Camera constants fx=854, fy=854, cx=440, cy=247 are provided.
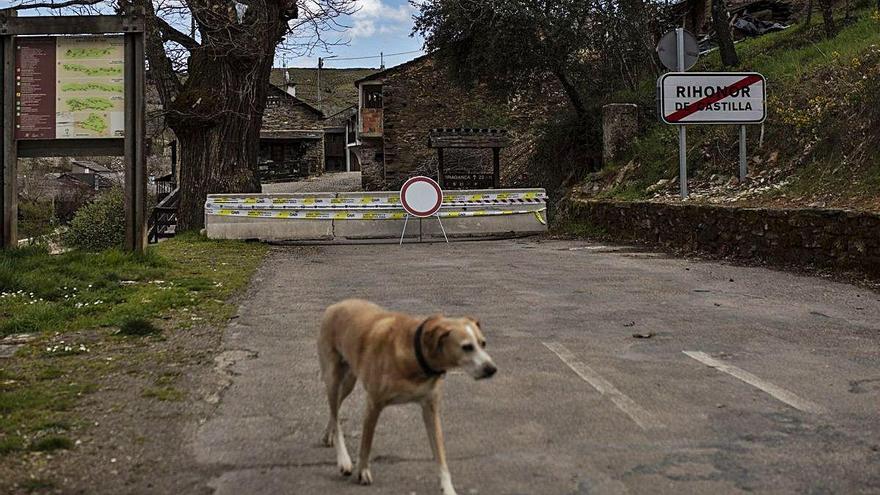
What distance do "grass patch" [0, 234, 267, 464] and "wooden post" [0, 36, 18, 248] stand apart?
57 centimetres

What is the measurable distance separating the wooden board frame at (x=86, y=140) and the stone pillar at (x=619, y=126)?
12793 millimetres

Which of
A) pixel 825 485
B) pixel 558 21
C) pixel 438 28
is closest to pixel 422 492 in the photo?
pixel 825 485

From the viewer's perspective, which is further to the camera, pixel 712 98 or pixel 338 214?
pixel 338 214

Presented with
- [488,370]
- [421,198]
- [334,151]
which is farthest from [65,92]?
[334,151]

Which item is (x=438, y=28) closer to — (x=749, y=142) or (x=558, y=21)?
(x=558, y=21)

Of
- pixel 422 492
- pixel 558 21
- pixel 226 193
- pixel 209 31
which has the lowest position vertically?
pixel 422 492

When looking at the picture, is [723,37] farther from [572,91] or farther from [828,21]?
[572,91]

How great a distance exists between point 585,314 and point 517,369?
2429mm

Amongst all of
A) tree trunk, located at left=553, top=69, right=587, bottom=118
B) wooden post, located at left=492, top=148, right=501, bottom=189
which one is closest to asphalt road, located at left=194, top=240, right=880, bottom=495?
tree trunk, located at left=553, top=69, right=587, bottom=118

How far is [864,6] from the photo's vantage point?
23.7 metres

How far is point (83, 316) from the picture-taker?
25.8 feet

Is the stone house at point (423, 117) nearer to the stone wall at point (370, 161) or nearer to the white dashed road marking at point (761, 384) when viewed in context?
the stone wall at point (370, 161)

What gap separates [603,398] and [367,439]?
1.94 meters

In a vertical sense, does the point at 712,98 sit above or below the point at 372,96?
below
